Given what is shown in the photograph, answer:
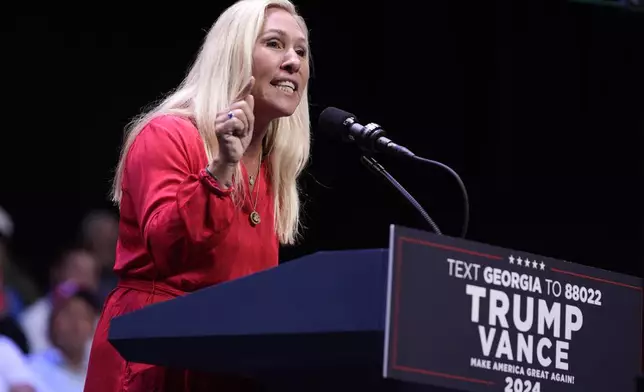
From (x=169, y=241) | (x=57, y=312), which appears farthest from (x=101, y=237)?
(x=169, y=241)

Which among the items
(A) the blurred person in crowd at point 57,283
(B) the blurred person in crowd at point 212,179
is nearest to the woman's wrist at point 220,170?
(B) the blurred person in crowd at point 212,179

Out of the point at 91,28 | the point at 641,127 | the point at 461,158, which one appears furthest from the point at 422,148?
the point at 91,28

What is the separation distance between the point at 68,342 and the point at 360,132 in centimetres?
336

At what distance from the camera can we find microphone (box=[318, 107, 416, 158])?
2312 mm

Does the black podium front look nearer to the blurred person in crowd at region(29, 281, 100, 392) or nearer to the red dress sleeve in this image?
the red dress sleeve

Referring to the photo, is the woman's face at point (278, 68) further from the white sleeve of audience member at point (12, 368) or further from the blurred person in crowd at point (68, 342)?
the blurred person in crowd at point (68, 342)

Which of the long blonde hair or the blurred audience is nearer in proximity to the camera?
the long blonde hair

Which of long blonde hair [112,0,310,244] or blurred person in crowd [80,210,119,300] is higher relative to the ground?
blurred person in crowd [80,210,119,300]

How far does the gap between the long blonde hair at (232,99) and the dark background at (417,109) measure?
279 cm

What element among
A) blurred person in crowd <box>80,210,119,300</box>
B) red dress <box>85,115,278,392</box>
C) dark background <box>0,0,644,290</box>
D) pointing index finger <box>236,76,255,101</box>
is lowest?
red dress <box>85,115,278,392</box>

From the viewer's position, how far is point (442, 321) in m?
1.80

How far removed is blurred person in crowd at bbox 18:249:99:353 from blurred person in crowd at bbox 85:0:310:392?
3.19 m

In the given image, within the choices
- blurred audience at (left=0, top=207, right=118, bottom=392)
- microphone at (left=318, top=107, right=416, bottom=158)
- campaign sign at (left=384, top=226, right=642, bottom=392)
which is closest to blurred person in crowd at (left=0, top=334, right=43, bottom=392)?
blurred audience at (left=0, top=207, right=118, bottom=392)

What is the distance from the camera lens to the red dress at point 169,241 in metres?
2.12
